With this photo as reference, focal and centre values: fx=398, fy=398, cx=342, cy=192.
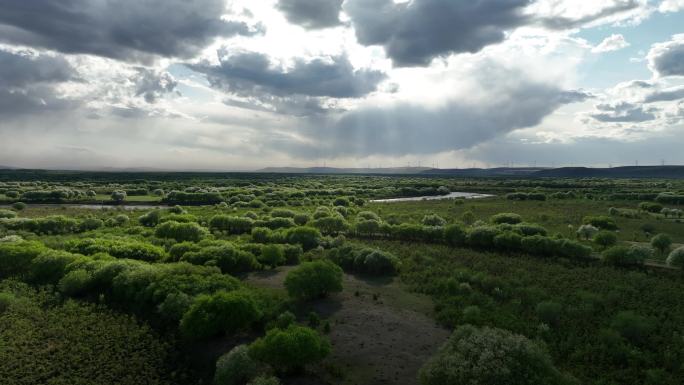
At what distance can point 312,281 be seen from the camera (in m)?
27.4

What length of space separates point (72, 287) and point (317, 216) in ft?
128

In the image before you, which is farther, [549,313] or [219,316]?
[549,313]

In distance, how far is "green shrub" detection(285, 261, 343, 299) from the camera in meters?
27.4

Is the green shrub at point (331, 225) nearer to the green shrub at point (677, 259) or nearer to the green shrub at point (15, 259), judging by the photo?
the green shrub at point (15, 259)

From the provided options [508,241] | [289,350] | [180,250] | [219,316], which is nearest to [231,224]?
[180,250]

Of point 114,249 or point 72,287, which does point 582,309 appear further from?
point 114,249

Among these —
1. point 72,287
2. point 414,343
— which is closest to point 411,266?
point 414,343

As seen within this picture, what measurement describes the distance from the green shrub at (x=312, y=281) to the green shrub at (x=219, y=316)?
472 centimetres

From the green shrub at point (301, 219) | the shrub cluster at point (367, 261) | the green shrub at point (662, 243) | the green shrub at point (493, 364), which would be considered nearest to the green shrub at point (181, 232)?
the green shrub at point (301, 219)

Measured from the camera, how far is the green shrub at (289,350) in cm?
1769

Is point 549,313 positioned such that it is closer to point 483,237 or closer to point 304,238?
point 483,237

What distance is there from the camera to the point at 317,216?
64062 millimetres

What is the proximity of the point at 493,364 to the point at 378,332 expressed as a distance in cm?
A: 1008

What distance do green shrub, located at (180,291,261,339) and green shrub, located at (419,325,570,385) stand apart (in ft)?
37.1
